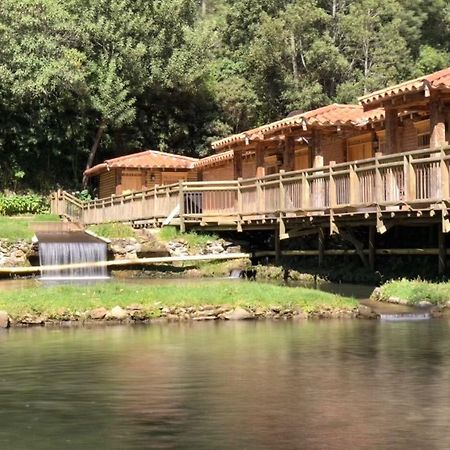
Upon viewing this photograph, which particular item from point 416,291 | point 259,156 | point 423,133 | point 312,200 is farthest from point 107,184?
point 416,291

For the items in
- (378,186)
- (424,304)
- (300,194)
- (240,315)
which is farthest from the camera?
(300,194)

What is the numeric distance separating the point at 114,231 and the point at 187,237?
2.81 metres

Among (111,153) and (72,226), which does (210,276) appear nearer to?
(72,226)

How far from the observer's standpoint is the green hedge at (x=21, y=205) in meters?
45.0

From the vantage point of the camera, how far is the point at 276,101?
53.4m

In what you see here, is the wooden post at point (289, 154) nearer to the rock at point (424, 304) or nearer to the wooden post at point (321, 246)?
the wooden post at point (321, 246)

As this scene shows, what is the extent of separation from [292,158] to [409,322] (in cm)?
1537

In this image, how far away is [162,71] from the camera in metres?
50.0

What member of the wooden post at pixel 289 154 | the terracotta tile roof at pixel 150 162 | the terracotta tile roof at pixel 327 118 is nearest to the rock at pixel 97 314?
the terracotta tile roof at pixel 327 118

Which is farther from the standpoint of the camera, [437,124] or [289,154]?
[289,154]

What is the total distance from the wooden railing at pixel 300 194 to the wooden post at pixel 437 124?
23.0 inches

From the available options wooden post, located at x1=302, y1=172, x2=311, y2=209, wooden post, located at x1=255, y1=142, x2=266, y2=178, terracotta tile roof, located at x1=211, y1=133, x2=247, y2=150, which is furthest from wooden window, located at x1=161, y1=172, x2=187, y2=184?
wooden post, located at x1=302, y1=172, x2=311, y2=209

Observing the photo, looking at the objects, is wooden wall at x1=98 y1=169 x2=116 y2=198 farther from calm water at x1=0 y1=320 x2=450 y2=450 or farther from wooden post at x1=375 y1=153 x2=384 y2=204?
calm water at x1=0 y1=320 x2=450 y2=450

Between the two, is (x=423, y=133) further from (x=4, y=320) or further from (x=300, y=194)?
(x=4, y=320)
